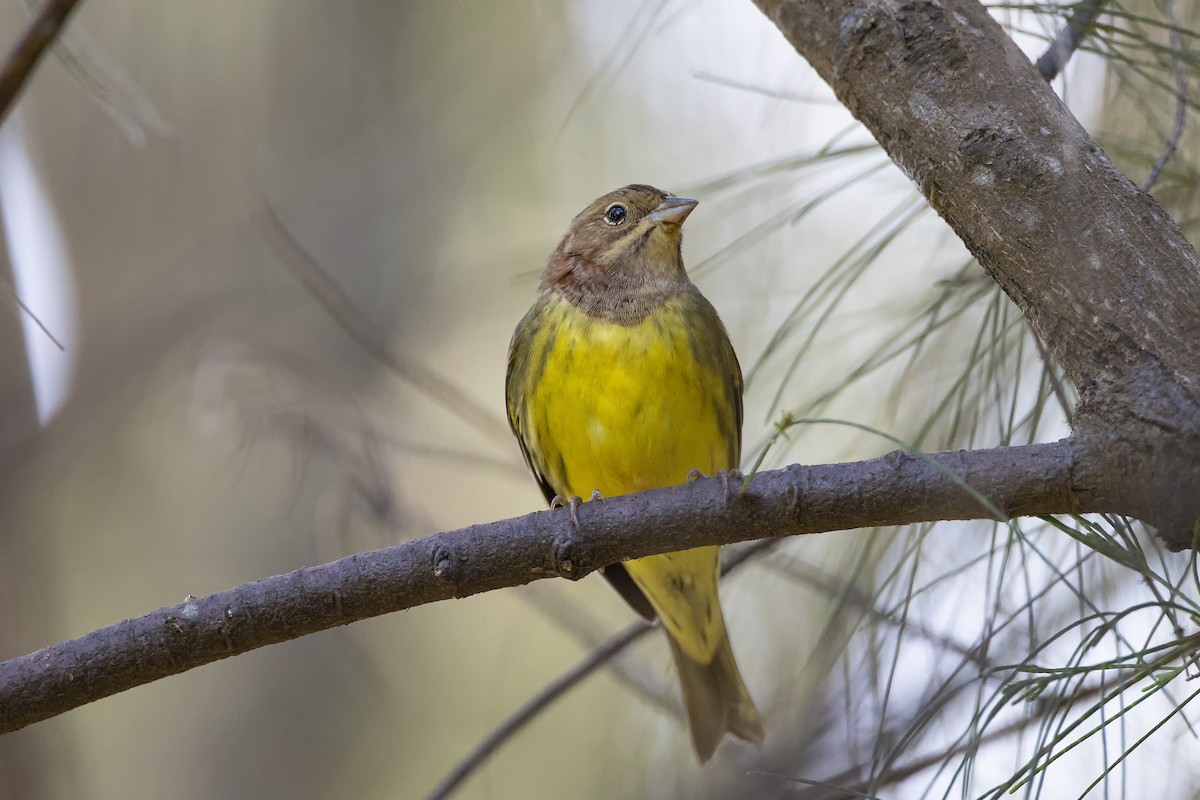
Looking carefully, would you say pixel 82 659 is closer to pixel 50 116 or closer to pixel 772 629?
pixel 772 629

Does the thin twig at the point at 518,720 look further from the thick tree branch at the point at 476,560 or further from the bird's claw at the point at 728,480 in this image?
the bird's claw at the point at 728,480

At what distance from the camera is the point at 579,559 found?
257cm

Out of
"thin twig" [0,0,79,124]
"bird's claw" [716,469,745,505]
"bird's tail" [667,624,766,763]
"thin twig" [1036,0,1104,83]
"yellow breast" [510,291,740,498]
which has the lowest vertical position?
"bird's claw" [716,469,745,505]

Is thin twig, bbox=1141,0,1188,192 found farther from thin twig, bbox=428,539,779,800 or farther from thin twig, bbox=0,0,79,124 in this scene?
thin twig, bbox=0,0,79,124

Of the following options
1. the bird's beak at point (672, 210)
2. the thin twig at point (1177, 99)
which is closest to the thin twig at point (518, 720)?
the bird's beak at point (672, 210)

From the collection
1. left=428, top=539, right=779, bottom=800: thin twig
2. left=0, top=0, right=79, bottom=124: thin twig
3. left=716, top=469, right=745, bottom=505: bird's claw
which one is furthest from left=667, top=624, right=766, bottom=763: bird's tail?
left=0, top=0, right=79, bottom=124: thin twig

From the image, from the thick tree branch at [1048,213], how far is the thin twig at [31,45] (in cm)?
171

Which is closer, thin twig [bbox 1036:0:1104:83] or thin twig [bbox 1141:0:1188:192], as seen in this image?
thin twig [bbox 1141:0:1188:192]

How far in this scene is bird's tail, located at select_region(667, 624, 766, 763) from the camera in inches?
162

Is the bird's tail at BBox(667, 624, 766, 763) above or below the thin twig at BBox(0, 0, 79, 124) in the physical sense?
below

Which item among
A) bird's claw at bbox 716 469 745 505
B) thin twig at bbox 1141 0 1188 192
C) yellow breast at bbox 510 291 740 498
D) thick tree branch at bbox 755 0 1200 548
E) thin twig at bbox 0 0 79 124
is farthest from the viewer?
yellow breast at bbox 510 291 740 498

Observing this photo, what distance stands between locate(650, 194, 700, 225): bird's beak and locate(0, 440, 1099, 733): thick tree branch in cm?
188

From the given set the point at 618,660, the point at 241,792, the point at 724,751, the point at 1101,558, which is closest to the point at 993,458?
the point at 1101,558

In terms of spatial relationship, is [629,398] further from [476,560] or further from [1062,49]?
[1062,49]
